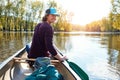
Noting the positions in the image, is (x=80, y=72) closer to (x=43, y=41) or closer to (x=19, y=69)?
(x=43, y=41)

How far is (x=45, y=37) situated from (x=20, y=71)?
175cm

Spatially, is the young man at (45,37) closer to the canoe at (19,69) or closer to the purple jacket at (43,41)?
the purple jacket at (43,41)

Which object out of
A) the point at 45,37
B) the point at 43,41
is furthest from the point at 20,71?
the point at 45,37

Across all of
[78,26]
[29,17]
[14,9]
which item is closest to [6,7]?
[14,9]

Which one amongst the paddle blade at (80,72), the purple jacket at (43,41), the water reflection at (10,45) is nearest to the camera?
the paddle blade at (80,72)

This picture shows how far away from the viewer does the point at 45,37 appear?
5281 mm

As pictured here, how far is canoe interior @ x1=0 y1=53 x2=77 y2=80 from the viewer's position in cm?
536

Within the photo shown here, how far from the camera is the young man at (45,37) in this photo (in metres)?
5.28

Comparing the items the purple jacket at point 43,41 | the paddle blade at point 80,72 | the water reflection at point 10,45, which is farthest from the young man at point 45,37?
the water reflection at point 10,45

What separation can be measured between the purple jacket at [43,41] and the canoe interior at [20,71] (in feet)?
1.66

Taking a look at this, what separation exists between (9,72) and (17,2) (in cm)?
6453

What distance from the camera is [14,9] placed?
223 ft

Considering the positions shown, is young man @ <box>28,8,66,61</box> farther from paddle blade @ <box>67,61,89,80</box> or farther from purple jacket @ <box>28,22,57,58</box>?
paddle blade @ <box>67,61,89,80</box>

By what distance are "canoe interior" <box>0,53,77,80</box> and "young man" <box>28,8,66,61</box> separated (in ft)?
1.34
